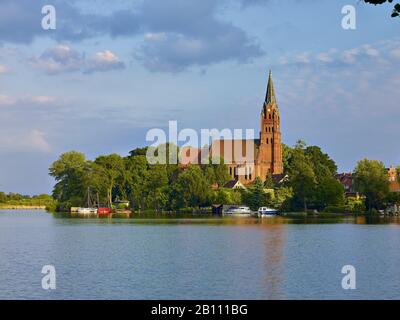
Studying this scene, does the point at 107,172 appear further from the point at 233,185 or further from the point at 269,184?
the point at 269,184

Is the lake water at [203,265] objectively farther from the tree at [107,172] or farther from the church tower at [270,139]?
the church tower at [270,139]

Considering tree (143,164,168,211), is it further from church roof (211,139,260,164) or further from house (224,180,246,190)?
church roof (211,139,260,164)

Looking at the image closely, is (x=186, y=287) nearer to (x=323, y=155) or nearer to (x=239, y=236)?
(x=239, y=236)

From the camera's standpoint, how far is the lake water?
2591 cm

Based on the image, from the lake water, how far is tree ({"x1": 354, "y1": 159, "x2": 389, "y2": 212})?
35.8 metres

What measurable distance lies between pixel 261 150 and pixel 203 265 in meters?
113

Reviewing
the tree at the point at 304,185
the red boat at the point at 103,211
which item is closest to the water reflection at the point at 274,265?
the tree at the point at 304,185

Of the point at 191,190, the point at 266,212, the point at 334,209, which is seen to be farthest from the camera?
the point at 191,190

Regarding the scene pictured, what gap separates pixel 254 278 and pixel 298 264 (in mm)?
5594

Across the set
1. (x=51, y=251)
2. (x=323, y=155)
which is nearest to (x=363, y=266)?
(x=51, y=251)

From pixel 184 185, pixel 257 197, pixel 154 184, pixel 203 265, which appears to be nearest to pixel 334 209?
pixel 257 197

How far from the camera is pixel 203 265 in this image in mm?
33344

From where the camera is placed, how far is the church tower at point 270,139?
14350cm
